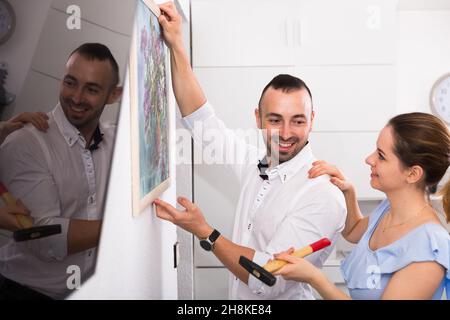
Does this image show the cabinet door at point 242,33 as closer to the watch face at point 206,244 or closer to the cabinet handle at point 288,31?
the cabinet handle at point 288,31

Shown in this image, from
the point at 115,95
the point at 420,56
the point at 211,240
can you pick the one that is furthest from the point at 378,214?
the point at 420,56

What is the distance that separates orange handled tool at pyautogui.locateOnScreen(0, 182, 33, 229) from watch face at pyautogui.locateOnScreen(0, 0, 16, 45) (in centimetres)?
8

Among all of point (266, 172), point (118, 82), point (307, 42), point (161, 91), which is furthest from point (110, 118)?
point (307, 42)

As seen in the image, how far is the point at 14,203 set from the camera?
0.26 meters

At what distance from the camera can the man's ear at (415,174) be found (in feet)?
2.77

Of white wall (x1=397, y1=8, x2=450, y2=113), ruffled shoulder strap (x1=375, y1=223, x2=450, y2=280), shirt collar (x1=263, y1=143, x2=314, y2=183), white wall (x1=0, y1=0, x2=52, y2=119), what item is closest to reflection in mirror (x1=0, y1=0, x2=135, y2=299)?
white wall (x1=0, y1=0, x2=52, y2=119)

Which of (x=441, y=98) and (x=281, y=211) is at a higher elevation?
(x=441, y=98)

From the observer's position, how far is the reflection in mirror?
0.86 feet

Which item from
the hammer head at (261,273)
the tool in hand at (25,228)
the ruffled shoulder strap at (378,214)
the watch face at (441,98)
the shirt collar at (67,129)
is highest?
the watch face at (441,98)

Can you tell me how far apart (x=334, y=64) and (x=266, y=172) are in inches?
26.8

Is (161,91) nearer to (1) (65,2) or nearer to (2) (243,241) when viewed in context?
(2) (243,241)

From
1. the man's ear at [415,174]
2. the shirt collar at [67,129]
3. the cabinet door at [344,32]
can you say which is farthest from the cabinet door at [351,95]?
the shirt collar at [67,129]

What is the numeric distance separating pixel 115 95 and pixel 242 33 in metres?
1.33

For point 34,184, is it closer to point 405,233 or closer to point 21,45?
Result: point 21,45
